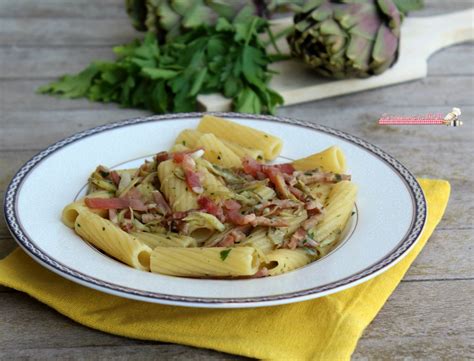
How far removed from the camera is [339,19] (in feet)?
8.12

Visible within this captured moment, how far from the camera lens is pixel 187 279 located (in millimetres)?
1433

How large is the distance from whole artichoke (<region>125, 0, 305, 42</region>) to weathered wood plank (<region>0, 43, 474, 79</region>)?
242 millimetres

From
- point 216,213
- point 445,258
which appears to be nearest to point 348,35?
point 445,258

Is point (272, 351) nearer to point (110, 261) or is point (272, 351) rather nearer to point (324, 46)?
point (110, 261)

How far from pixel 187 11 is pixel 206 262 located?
1.38 meters

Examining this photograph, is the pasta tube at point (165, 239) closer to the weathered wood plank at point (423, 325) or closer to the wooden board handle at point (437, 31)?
the weathered wood plank at point (423, 325)

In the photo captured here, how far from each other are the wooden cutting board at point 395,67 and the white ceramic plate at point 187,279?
0.52 m

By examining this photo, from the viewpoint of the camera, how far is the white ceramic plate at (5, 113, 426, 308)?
137 centimetres

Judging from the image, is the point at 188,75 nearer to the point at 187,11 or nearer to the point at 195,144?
the point at 187,11

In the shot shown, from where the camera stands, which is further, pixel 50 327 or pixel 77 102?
pixel 77 102

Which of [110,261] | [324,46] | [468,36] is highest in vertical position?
[110,261]

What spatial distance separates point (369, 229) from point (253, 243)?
229mm

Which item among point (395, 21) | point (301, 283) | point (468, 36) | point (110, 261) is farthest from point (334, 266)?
point (468, 36)

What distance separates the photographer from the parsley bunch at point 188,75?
2.43m
